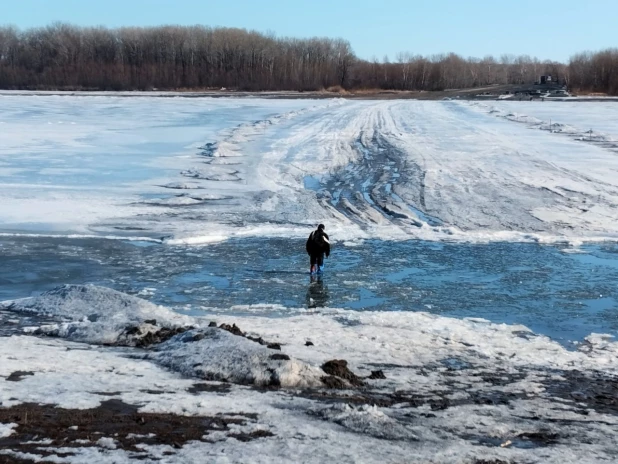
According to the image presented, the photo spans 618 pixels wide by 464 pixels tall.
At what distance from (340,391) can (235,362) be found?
121cm

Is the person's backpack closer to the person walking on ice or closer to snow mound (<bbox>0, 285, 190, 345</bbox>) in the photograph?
the person walking on ice

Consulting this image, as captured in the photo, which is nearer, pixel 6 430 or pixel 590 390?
pixel 6 430

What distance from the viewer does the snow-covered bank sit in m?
6.16

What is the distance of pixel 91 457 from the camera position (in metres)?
5.62

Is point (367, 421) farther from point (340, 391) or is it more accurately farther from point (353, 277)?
point (353, 277)

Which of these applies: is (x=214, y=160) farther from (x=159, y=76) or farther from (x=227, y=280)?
(x=159, y=76)

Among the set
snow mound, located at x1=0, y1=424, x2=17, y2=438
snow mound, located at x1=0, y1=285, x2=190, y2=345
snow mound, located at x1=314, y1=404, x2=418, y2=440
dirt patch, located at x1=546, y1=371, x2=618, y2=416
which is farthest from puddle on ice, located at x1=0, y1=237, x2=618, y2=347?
snow mound, located at x1=0, y1=424, x2=17, y2=438

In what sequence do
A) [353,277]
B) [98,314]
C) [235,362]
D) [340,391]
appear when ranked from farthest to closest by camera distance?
[353,277], [98,314], [235,362], [340,391]

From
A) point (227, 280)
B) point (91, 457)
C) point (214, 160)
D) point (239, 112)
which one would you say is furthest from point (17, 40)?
point (91, 457)

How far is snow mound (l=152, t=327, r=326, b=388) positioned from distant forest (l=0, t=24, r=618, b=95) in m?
99.8

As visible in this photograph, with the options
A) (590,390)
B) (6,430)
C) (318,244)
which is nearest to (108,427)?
(6,430)

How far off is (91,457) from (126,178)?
64.4ft

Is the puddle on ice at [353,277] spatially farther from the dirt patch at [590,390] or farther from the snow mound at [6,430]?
the snow mound at [6,430]

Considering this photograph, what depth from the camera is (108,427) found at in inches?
248
